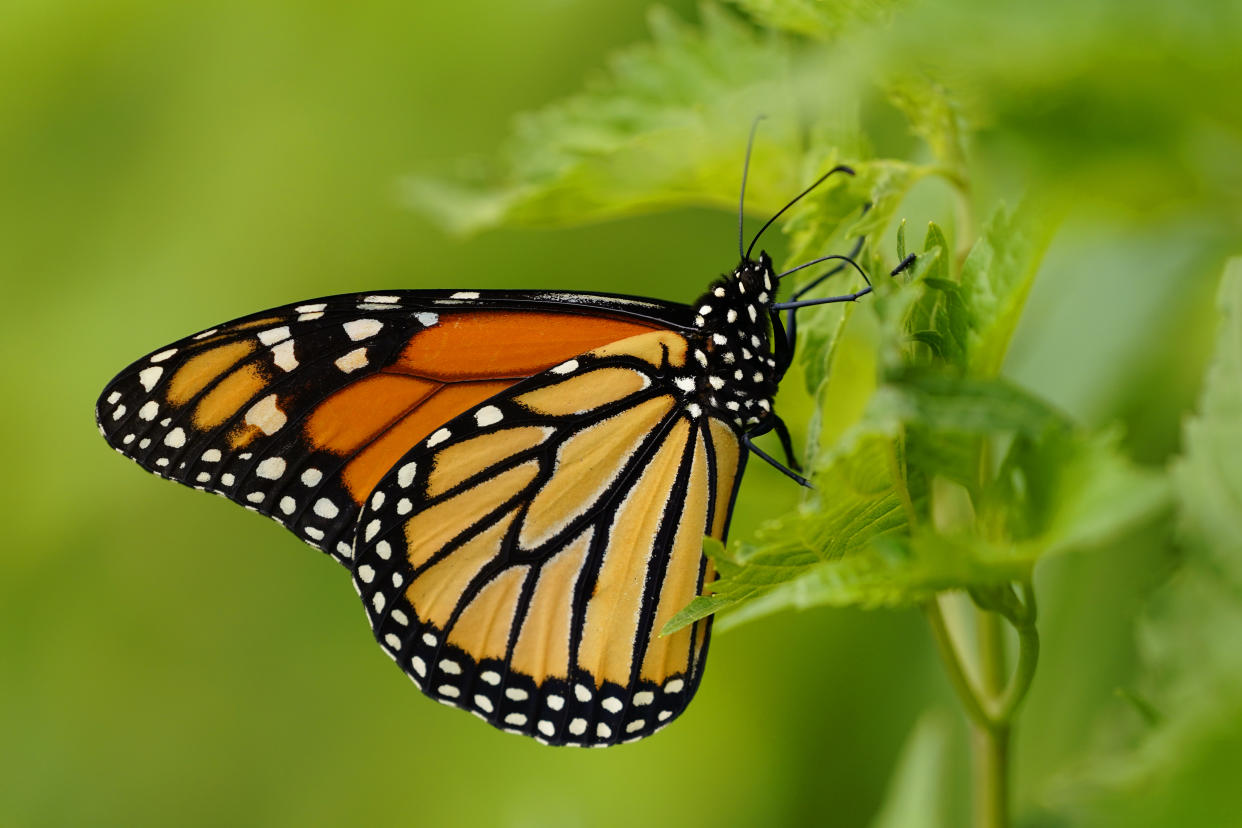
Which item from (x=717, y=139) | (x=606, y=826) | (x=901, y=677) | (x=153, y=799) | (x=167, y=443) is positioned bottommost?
(x=153, y=799)

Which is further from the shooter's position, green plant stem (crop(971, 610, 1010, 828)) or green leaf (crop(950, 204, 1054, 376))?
green plant stem (crop(971, 610, 1010, 828))

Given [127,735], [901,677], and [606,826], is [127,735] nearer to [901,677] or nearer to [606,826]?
[606,826]

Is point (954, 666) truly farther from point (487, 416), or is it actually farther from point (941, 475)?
point (487, 416)

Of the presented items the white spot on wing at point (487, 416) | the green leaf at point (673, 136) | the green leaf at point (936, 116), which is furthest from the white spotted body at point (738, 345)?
the green leaf at point (936, 116)

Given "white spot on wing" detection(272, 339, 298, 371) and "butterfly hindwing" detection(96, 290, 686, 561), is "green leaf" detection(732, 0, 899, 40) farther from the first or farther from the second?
"white spot on wing" detection(272, 339, 298, 371)

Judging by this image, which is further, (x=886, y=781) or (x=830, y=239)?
(x=886, y=781)

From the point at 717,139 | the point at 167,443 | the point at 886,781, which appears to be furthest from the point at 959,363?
the point at 886,781

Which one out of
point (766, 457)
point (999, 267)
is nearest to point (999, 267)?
point (999, 267)

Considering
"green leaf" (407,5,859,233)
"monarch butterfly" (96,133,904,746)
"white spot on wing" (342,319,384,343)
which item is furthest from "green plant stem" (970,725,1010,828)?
"white spot on wing" (342,319,384,343)
